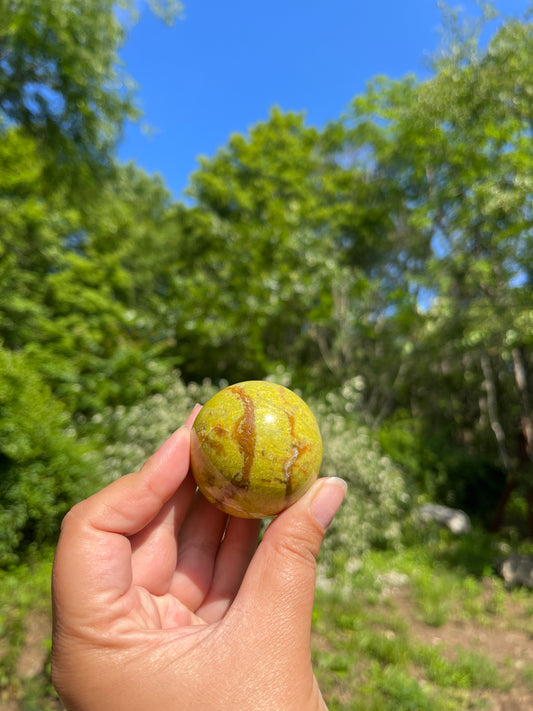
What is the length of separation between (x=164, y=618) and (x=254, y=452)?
0.95 m

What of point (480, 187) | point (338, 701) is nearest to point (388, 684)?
point (338, 701)

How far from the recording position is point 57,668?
155cm

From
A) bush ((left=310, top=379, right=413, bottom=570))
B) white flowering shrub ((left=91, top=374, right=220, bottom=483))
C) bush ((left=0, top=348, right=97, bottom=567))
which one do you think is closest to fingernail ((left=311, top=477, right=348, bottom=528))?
bush ((left=0, top=348, right=97, bottom=567))

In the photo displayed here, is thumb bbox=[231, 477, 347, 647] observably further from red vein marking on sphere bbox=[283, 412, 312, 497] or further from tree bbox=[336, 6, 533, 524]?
tree bbox=[336, 6, 533, 524]

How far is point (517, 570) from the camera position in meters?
5.84

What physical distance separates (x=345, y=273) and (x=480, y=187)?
3181 mm

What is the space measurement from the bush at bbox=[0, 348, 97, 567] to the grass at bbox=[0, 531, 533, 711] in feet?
1.16

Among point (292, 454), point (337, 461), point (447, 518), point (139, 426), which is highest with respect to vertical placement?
point (139, 426)

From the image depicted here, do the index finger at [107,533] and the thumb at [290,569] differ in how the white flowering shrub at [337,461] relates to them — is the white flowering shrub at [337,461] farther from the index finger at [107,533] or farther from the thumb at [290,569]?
the thumb at [290,569]

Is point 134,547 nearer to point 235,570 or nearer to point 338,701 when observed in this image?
point 235,570

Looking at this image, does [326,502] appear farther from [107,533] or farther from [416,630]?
[416,630]

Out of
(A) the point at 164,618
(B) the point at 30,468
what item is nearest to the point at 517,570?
(A) the point at 164,618

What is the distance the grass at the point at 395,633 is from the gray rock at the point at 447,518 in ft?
4.78

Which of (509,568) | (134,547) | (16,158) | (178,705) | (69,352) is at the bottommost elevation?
(509,568)
